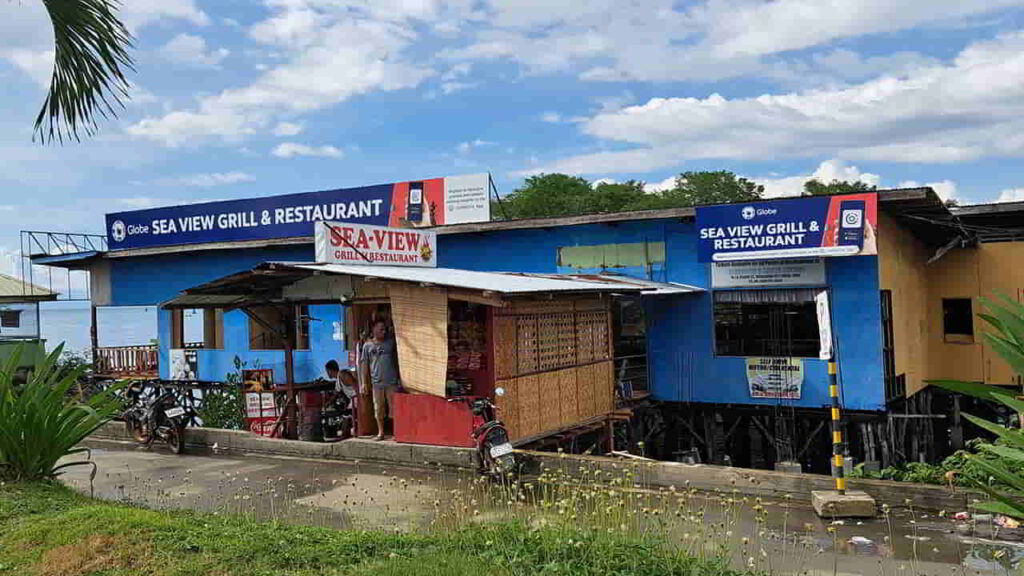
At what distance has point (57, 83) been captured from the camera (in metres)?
6.75

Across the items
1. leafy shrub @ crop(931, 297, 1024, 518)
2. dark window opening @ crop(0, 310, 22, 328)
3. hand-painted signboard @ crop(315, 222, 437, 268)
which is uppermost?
hand-painted signboard @ crop(315, 222, 437, 268)

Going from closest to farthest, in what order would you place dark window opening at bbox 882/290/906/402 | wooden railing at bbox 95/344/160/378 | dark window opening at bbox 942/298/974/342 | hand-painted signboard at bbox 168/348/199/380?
1. dark window opening at bbox 882/290/906/402
2. dark window opening at bbox 942/298/974/342
3. hand-painted signboard at bbox 168/348/199/380
4. wooden railing at bbox 95/344/160/378

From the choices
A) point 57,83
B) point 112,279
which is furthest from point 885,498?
point 112,279

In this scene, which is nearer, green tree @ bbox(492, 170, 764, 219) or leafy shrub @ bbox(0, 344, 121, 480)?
leafy shrub @ bbox(0, 344, 121, 480)

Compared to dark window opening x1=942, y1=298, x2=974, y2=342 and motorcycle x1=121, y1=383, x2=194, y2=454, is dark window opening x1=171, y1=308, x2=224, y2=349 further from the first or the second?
dark window opening x1=942, y1=298, x2=974, y2=342

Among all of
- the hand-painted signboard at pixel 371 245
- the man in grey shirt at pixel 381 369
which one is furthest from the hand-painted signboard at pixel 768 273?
the man in grey shirt at pixel 381 369

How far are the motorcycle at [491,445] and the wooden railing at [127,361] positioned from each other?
14923 millimetres

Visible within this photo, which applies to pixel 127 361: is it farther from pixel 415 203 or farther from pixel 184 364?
pixel 415 203

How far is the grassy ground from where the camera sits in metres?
5.11

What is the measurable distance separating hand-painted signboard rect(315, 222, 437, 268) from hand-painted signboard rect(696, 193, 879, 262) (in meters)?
5.17

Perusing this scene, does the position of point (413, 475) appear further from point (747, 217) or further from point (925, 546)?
point (747, 217)

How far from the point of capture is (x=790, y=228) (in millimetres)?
14461

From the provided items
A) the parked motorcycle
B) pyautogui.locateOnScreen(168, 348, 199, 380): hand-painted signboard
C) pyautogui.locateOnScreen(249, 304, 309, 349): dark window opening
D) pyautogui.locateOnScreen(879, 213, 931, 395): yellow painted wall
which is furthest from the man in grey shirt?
pyautogui.locateOnScreen(168, 348, 199, 380): hand-painted signboard

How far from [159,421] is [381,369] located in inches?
162
